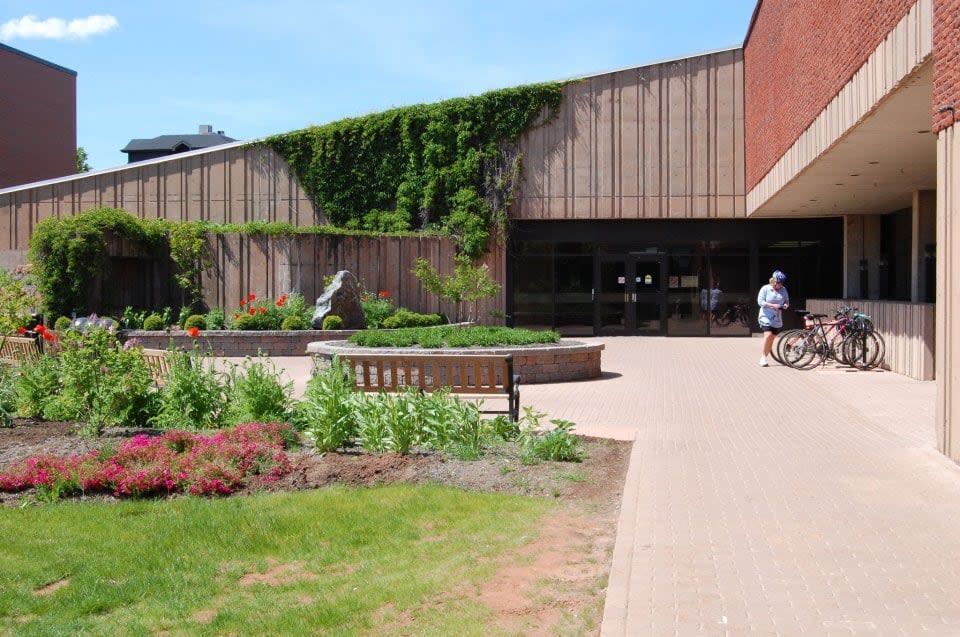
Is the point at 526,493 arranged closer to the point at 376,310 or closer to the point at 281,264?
the point at 376,310

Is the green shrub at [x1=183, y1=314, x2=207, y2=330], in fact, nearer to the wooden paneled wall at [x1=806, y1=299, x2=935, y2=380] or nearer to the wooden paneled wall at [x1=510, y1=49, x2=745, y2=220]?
the wooden paneled wall at [x1=510, y1=49, x2=745, y2=220]

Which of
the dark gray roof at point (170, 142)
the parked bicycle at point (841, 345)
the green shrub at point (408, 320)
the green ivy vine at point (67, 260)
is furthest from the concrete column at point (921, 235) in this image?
the dark gray roof at point (170, 142)

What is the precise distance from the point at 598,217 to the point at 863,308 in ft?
31.3

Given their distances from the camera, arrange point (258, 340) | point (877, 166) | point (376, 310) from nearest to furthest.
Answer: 1. point (877, 166)
2. point (258, 340)
3. point (376, 310)

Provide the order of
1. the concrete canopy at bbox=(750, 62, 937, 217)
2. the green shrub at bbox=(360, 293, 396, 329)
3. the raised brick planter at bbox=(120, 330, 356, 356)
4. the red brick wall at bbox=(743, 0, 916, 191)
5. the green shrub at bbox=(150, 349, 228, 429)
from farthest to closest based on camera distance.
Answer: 1. the green shrub at bbox=(360, 293, 396, 329)
2. the raised brick planter at bbox=(120, 330, 356, 356)
3. the red brick wall at bbox=(743, 0, 916, 191)
4. the concrete canopy at bbox=(750, 62, 937, 217)
5. the green shrub at bbox=(150, 349, 228, 429)

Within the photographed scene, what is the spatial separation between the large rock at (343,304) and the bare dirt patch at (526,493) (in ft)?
39.7

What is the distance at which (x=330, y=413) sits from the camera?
27.2 ft

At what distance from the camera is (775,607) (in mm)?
4633

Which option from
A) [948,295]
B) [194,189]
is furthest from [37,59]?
[948,295]

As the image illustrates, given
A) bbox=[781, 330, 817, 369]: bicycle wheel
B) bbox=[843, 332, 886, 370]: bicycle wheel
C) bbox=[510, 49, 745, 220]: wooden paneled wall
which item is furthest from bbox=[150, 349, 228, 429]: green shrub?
bbox=[510, 49, 745, 220]: wooden paneled wall

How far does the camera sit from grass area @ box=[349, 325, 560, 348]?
604 inches

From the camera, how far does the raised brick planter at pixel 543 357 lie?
48.8ft

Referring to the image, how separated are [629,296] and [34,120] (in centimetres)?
2670

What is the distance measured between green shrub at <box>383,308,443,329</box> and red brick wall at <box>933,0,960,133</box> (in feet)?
50.9
